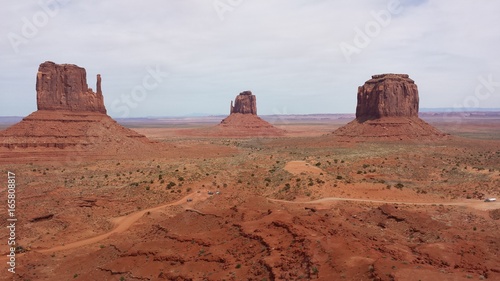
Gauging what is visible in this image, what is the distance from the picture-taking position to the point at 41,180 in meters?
39.7

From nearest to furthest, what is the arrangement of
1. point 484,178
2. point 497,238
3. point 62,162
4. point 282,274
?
point 282,274
point 497,238
point 484,178
point 62,162

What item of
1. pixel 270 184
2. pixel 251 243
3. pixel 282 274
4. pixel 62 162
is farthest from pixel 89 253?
pixel 62 162

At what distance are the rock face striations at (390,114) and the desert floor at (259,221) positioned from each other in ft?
99.4

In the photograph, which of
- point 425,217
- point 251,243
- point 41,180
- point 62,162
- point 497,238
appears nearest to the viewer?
point 251,243

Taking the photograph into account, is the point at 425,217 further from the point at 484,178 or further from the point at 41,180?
the point at 41,180

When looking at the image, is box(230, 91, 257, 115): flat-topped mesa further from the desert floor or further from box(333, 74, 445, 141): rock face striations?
the desert floor

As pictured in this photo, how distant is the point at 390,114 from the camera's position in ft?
269

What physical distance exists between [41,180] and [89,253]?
71.7 feet

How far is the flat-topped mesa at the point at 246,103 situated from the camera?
5591 inches

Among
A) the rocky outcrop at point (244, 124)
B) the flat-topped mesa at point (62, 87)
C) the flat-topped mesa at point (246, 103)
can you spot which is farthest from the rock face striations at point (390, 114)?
the flat-topped mesa at point (246, 103)

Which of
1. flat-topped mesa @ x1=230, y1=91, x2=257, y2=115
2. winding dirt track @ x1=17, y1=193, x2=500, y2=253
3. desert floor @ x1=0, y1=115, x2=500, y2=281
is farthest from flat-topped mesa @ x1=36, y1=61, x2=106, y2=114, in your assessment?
flat-topped mesa @ x1=230, y1=91, x2=257, y2=115

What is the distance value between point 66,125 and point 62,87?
680 cm

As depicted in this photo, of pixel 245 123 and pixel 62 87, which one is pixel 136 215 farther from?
pixel 245 123

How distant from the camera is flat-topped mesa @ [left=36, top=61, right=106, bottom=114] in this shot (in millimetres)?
59938
